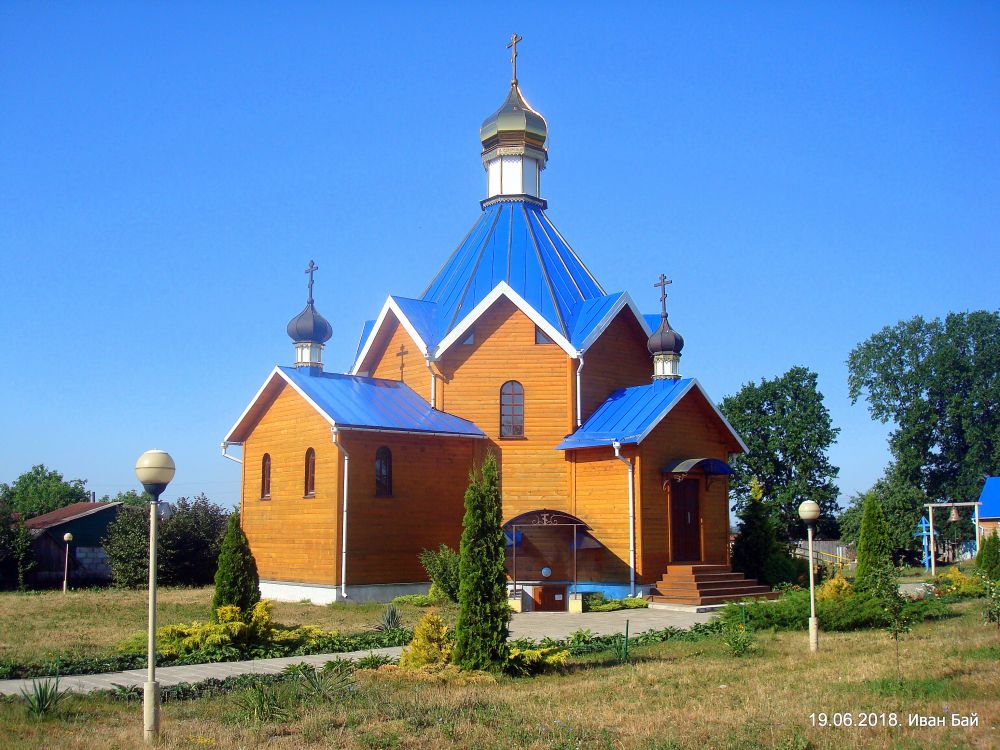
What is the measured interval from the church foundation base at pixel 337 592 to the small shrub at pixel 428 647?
25.8ft

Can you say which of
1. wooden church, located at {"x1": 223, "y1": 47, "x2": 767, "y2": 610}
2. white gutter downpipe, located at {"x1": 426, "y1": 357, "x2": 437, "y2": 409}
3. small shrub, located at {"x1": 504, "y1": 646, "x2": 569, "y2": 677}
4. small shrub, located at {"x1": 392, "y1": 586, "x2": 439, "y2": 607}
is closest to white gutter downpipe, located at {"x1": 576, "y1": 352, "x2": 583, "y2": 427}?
wooden church, located at {"x1": 223, "y1": 47, "x2": 767, "y2": 610}

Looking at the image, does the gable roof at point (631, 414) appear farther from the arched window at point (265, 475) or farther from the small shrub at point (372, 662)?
the small shrub at point (372, 662)

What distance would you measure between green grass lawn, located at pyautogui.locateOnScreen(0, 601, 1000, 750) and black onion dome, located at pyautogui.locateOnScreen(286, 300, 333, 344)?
522 inches

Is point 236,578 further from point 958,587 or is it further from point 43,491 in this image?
point 43,491

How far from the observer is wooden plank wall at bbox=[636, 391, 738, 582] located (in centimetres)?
1927

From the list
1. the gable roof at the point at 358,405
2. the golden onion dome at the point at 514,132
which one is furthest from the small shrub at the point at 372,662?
the golden onion dome at the point at 514,132

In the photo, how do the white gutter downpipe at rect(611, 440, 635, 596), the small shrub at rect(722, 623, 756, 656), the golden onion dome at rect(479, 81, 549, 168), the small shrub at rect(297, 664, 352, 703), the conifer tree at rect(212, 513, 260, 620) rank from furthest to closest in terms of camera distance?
the golden onion dome at rect(479, 81, 549, 168)
the white gutter downpipe at rect(611, 440, 635, 596)
the conifer tree at rect(212, 513, 260, 620)
the small shrub at rect(722, 623, 756, 656)
the small shrub at rect(297, 664, 352, 703)

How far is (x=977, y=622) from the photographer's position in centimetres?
1446

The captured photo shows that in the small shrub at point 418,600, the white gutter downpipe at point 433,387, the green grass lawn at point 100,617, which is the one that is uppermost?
the white gutter downpipe at point 433,387

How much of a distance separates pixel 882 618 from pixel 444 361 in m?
10.6

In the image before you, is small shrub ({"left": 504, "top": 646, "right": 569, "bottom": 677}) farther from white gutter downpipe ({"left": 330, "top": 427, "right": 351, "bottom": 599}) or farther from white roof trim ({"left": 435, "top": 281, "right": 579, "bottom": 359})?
white roof trim ({"left": 435, "top": 281, "right": 579, "bottom": 359})

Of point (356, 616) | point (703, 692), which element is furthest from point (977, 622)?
point (356, 616)

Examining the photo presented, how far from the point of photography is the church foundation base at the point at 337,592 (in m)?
18.4

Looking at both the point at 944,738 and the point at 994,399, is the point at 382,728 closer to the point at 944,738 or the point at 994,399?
the point at 944,738
